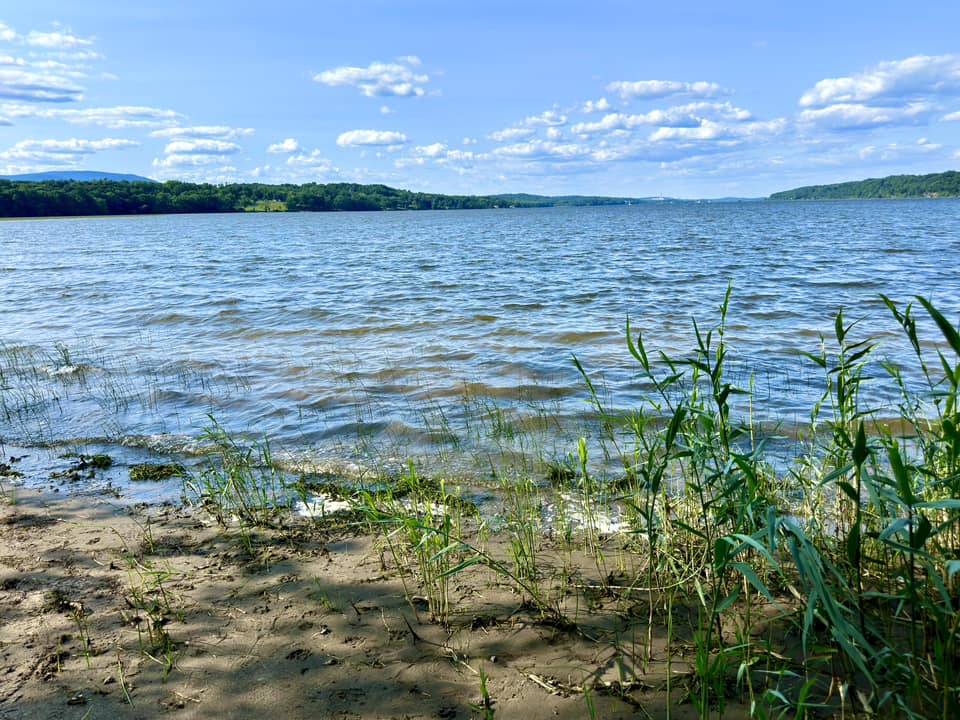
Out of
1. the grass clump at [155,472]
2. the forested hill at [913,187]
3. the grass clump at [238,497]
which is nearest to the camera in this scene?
the grass clump at [238,497]

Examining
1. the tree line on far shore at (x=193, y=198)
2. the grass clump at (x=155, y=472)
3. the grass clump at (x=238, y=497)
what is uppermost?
the tree line on far shore at (x=193, y=198)

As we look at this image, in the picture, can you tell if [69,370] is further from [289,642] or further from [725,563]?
[725,563]

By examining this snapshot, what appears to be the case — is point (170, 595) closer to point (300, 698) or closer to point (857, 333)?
point (300, 698)

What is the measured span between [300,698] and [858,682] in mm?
2634

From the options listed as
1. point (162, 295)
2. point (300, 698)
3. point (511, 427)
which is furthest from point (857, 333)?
point (162, 295)

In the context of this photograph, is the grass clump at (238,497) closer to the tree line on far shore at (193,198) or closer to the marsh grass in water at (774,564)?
the marsh grass in water at (774,564)

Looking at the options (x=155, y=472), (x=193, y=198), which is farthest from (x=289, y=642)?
(x=193, y=198)

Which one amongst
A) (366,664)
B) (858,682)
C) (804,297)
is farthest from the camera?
(804,297)

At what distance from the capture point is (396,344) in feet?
43.7

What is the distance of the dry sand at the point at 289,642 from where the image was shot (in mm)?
A: 3070

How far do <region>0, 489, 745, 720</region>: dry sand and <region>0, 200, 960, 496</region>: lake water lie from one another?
2361mm

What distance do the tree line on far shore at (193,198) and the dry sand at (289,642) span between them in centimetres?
12848

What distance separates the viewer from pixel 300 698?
3133 millimetres

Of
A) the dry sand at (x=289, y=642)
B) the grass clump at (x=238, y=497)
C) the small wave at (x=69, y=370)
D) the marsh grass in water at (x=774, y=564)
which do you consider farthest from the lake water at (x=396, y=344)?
the dry sand at (x=289, y=642)
